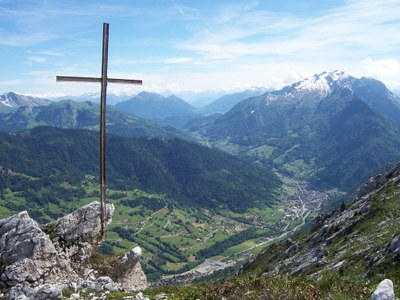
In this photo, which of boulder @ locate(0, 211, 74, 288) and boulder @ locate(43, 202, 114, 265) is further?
boulder @ locate(43, 202, 114, 265)

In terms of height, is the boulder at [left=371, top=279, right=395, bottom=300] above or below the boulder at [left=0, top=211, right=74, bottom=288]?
above

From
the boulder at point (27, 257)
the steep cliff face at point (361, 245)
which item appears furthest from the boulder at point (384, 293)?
the boulder at point (27, 257)

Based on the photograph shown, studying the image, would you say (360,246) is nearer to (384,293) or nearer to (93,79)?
(93,79)

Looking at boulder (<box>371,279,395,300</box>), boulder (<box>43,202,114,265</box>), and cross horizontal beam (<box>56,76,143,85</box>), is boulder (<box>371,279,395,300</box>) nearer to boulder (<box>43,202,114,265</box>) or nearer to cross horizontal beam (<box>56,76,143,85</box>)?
cross horizontal beam (<box>56,76,143,85</box>)

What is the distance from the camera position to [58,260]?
69.6 ft

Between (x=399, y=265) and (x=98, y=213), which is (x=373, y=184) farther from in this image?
(x=98, y=213)

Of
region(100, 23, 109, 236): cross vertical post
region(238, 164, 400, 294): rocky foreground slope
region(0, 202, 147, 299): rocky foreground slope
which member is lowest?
region(238, 164, 400, 294): rocky foreground slope

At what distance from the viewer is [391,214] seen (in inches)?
2088

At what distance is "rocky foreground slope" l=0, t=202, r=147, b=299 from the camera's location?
19234 millimetres

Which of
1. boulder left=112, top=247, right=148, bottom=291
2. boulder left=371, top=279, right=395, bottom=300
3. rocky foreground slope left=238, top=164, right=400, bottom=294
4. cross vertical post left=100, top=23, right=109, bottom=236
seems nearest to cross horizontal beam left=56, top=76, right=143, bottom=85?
cross vertical post left=100, top=23, right=109, bottom=236

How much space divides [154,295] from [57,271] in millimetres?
5963

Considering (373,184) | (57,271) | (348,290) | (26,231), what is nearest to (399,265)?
(348,290)

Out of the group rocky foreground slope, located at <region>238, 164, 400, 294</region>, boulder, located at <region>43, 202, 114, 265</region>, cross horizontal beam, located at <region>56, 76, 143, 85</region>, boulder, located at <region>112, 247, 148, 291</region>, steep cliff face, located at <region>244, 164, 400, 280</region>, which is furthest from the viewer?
steep cliff face, located at <region>244, 164, 400, 280</region>

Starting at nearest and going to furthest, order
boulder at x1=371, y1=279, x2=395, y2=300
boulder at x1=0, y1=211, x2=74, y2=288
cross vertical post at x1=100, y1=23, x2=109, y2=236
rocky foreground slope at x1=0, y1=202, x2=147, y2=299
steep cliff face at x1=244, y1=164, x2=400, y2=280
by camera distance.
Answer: boulder at x1=371, y1=279, x2=395, y2=300 < rocky foreground slope at x1=0, y1=202, x2=147, y2=299 < boulder at x1=0, y1=211, x2=74, y2=288 < cross vertical post at x1=100, y1=23, x2=109, y2=236 < steep cliff face at x1=244, y1=164, x2=400, y2=280
